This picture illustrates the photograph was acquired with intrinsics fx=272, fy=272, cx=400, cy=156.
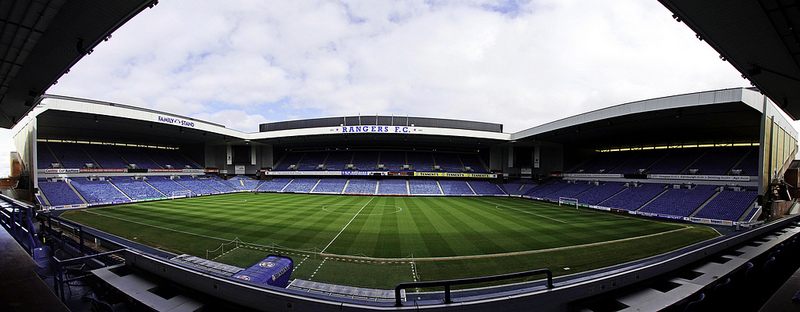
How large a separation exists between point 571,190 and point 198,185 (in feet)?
154

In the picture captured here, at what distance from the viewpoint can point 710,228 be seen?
16875 mm

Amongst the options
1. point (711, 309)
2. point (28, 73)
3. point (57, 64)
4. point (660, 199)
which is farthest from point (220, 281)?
point (660, 199)

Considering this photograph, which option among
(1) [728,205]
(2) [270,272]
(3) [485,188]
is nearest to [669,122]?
(1) [728,205]

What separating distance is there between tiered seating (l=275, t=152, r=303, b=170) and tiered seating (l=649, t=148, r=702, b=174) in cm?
4593

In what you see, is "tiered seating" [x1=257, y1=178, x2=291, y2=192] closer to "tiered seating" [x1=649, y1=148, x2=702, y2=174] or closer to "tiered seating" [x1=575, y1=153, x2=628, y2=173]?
"tiered seating" [x1=575, y1=153, x2=628, y2=173]

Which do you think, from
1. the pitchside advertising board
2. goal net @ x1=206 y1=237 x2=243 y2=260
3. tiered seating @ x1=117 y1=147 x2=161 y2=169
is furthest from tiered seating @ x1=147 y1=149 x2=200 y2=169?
the pitchside advertising board

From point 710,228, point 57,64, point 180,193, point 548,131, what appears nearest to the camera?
point 57,64

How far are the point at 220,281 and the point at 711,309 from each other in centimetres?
495

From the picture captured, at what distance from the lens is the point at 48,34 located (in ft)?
20.8

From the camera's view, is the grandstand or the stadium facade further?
the stadium facade

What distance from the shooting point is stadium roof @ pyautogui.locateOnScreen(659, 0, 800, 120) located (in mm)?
5512

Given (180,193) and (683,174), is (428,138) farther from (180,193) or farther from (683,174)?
(180,193)

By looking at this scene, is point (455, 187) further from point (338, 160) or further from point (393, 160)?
point (338, 160)

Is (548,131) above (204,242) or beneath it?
Answer: above
